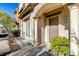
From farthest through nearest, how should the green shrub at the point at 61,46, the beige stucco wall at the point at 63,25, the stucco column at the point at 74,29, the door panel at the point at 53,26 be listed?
the door panel at the point at 53,26
the beige stucco wall at the point at 63,25
the green shrub at the point at 61,46
the stucco column at the point at 74,29

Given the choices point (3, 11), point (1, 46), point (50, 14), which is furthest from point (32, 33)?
point (3, 11)

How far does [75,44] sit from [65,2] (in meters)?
0.96

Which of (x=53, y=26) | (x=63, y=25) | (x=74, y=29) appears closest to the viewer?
(x=74, y=29)

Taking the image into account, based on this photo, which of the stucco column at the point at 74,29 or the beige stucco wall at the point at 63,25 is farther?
the beige stucco wall at the point at 63,25

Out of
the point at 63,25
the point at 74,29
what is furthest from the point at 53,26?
the point at 74,29

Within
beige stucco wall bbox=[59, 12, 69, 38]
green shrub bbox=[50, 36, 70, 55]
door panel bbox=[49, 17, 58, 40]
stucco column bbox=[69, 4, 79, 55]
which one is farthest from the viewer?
door panel bbox=[49, 17, 58, 40]

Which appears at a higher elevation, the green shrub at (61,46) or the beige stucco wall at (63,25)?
the beige stucco wall at (63,25)

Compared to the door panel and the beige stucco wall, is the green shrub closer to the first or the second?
the beige stucco wall

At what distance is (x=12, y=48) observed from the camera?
4.47m

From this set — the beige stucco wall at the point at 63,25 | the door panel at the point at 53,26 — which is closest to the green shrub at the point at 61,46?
the beige stucco wall at the point at 63,25

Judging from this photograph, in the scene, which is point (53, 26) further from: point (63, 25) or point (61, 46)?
point (61, 46)

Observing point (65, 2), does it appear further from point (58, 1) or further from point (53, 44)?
point (53, 44)

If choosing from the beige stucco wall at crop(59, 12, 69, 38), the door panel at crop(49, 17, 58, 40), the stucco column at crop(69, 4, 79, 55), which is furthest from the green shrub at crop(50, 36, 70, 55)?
the door panel at crop(49, 17, 58, 40)

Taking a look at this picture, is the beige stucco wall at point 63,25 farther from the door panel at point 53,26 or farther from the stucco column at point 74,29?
the stucco column at point 74,29
